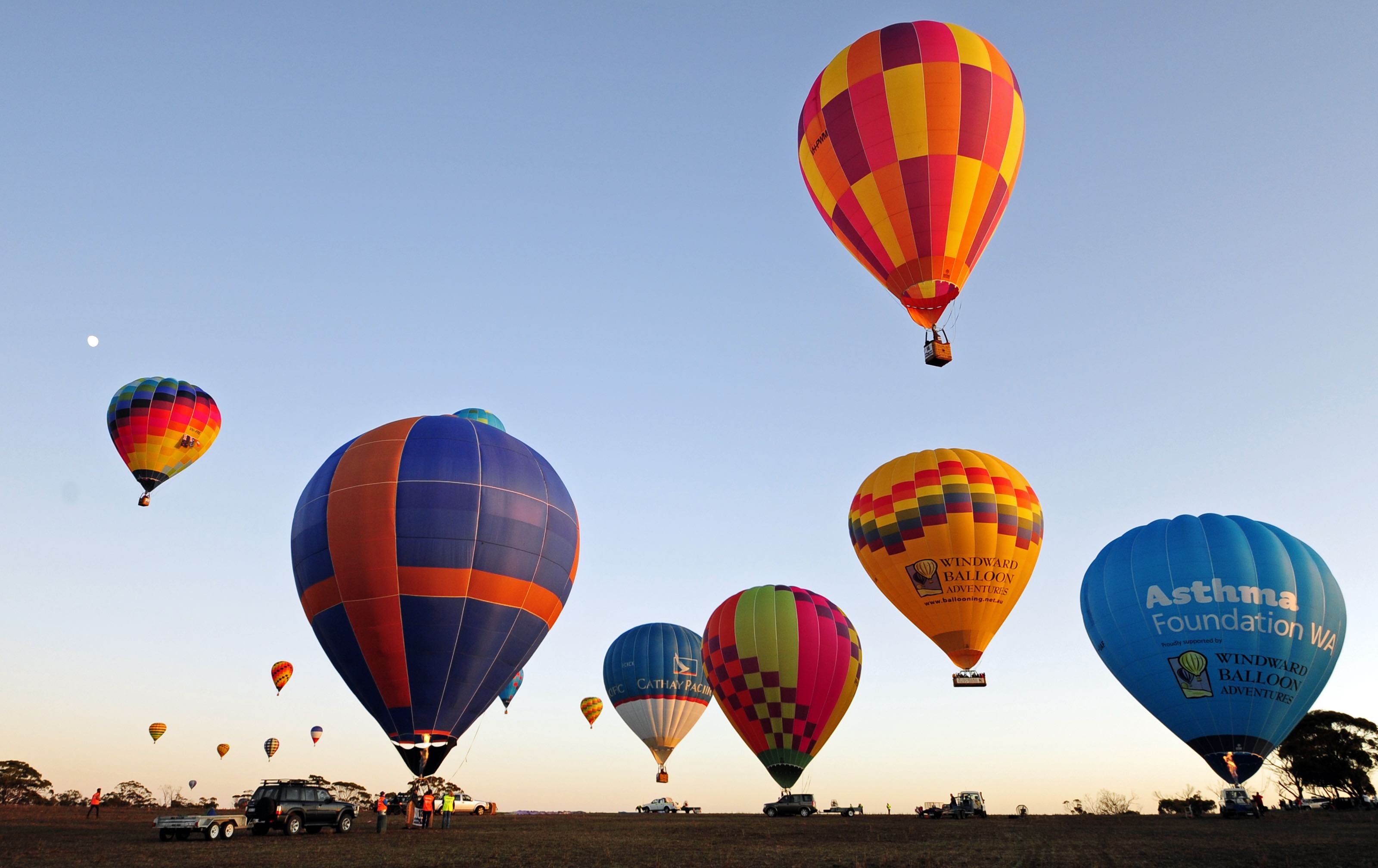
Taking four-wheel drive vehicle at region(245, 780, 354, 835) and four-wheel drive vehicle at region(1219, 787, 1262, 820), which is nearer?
four-wheel drive vehicle at region(245, 780, 354, 835)

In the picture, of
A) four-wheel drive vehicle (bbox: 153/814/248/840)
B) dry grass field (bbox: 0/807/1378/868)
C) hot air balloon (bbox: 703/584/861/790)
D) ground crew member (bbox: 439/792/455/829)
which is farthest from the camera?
hot air balloon (bbox: 703/584/861/790)

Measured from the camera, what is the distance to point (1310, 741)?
51.2 metres

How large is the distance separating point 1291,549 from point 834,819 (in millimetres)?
16566

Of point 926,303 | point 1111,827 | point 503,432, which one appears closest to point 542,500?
point 503,432

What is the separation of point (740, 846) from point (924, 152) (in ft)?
48.5

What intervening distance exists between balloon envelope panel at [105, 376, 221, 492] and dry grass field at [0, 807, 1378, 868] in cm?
1294

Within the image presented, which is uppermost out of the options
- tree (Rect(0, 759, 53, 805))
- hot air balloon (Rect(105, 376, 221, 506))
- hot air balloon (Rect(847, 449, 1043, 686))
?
hot air balloon (Rect(105, 376, 221, 506))

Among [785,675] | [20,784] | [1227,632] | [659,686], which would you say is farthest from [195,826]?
[20,784]

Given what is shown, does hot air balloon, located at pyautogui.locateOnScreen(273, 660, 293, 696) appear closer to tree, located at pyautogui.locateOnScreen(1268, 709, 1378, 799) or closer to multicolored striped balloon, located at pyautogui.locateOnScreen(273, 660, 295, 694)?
multicolored striped balloon, located at pyautogui.locateOnScreen(273, 660, 295, 694)

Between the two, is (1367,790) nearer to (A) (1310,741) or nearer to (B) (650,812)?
(A) (1310,741)

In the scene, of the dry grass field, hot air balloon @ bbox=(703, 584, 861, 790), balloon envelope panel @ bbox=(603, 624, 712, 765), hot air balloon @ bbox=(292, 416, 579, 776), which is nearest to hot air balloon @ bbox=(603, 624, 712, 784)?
balloon envelope panel @ bbox=(603, 624, 712, 765)

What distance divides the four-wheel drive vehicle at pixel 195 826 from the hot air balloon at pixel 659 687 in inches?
1080

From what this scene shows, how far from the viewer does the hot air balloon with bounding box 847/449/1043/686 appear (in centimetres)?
2848

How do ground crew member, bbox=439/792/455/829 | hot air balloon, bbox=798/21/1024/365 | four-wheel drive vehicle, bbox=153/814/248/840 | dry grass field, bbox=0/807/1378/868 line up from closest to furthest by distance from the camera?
dry grass field, bbox=0/807/1378/868 < four-wheel drive vehicle, bbox=153/814/248/840 < hot air balloon, bbox=798/21/1024/365 < ground crew member, bbox=439/792/455/829
